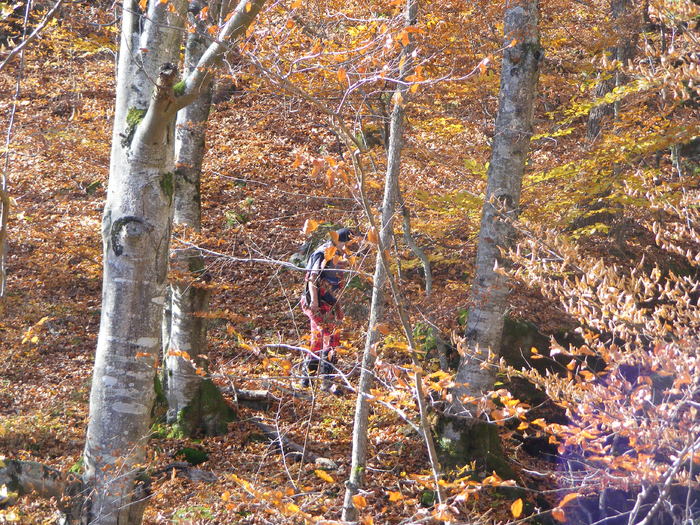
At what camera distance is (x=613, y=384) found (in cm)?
348

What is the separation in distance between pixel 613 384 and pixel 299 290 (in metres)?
6.89

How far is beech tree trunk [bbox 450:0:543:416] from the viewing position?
5637 mm

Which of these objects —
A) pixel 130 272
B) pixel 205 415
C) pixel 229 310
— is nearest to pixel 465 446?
pixel 205 415

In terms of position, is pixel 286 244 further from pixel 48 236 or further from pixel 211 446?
pixel 211 446

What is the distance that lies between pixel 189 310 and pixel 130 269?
316 cm

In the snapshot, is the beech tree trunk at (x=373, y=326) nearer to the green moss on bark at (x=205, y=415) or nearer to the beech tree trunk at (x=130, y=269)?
the beech tree trunk at (x=130, y=269)

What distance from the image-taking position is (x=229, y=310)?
31.2ft

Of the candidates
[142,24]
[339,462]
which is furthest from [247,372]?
[142,24]

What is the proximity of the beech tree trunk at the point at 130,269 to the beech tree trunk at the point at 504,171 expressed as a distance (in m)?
3.23

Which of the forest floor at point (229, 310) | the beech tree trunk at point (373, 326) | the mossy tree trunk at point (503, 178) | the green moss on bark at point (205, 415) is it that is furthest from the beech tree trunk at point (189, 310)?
the mossy tree trunk at point (503, 178)

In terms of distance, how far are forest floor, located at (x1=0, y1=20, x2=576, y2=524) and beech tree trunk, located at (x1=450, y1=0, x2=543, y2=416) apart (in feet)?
1.25

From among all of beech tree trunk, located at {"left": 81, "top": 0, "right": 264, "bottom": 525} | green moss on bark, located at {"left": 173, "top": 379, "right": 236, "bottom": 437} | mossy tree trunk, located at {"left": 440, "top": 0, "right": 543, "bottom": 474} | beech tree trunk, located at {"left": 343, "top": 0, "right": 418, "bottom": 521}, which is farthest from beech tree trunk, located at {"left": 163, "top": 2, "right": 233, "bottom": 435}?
beech tree trunk, located at {"left": 81, "top": 0, "right": 264, "bottom": 525}

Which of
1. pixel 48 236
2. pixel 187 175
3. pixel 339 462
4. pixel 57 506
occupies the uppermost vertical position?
pixel 187 175

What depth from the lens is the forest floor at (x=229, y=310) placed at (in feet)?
17.0
